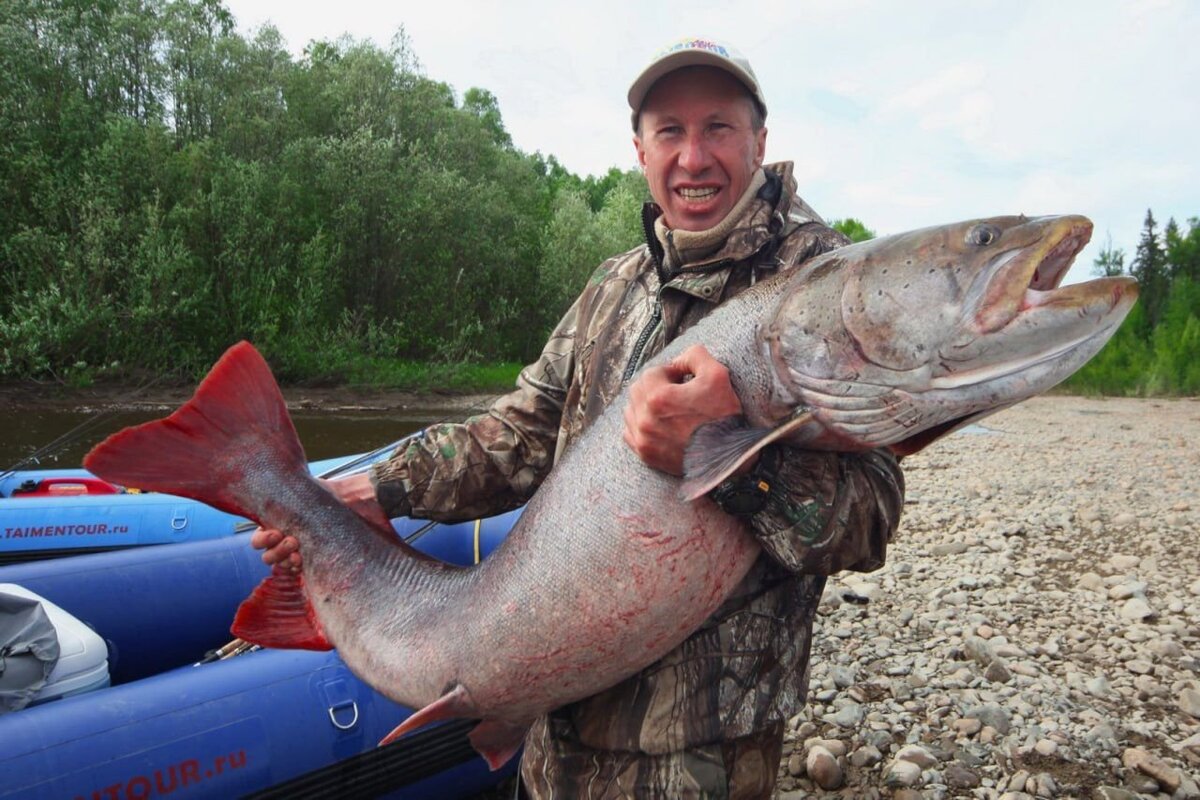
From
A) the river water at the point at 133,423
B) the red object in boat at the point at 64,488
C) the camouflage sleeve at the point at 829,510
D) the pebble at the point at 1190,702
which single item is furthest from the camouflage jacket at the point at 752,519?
the river water at the point at 133,423

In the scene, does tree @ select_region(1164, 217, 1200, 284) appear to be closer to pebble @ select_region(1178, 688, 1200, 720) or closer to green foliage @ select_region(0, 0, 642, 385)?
green foliage @ select_region(0, 0, 642, 385)

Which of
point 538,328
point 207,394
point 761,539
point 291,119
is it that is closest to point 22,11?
point 291,119

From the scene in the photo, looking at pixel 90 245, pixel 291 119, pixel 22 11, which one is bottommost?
pixel 90 245

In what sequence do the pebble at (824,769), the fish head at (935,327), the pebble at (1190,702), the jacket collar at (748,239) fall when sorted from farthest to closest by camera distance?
the pebble at (1190,702) → the pebble at (824,769) → the jacket collar at (748,239) → the fish head at (935,327)

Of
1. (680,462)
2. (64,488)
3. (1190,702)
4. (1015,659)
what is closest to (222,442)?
(680,462)

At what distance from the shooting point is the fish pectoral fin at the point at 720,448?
1830mm

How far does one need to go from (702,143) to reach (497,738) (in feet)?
5.78

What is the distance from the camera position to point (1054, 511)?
9133mm

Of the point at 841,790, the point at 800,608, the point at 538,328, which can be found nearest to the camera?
the point at 800,608

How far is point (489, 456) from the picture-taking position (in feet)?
8.43

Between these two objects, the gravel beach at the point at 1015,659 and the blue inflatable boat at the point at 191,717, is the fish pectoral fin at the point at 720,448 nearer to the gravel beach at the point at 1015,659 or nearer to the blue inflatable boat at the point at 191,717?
the blue inflatable boat at the point at 191,717

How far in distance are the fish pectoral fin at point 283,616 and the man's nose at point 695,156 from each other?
5.48ft

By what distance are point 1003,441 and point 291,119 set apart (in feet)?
69.3

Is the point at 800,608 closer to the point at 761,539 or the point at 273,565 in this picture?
the point at 761,539
